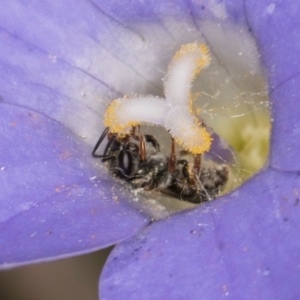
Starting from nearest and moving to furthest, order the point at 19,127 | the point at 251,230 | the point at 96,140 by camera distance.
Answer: the point at 251,230 < the point at 19,127 < the point at 96,140

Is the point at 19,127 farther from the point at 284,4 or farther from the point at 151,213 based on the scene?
the point at 284,4

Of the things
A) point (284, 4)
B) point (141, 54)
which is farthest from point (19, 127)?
point (284, 4)

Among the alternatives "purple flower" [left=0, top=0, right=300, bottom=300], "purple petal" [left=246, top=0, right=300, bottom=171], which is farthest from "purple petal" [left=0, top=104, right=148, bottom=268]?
"purple petal" [left=246, top=0, right=300, bottom=171]

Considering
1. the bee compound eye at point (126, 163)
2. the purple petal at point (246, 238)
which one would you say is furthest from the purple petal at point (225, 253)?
the bee compound eye at point (126, 163)

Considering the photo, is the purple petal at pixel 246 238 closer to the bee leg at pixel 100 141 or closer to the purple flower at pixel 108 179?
the purple flower at pixel 108 179

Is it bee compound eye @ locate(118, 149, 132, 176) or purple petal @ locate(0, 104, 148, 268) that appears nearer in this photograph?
purple petal @ locate(0, 104, 148, 268)

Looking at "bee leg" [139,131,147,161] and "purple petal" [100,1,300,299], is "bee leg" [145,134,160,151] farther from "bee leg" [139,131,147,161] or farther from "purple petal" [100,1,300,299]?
"purple petal" [100,1,300,299]

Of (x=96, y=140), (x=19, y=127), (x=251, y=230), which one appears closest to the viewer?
(x=251, y=230)
